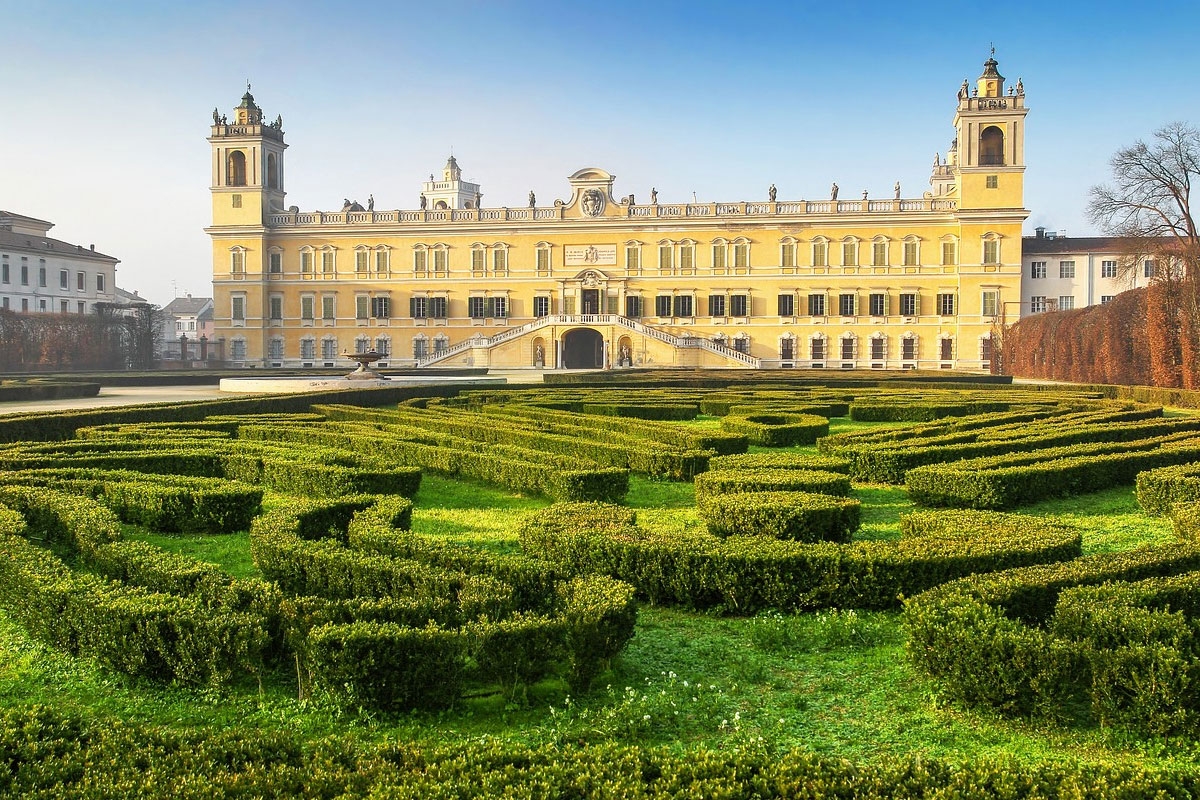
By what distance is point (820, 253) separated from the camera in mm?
57281

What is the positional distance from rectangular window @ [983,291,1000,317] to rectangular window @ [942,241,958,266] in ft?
8.33

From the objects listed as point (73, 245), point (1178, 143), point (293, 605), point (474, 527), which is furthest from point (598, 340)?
point (293, 605)

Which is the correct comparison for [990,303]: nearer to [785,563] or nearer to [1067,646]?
[785,563]

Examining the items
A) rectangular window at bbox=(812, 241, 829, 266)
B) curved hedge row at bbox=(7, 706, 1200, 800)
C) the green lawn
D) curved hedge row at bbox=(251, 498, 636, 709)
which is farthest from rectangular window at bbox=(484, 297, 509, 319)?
curved hedge row at bbox=(7, 706, 1200, 800)

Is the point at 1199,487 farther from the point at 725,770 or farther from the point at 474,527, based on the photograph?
the point at 725,770

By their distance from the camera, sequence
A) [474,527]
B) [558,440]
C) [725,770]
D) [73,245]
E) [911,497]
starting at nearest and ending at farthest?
[725,770] → [474,527] → [911,497] → [558,440] → [73,245]

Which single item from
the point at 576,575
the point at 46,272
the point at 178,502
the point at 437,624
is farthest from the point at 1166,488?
the point at 46,272

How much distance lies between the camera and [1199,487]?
9.71m

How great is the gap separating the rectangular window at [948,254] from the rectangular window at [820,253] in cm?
632

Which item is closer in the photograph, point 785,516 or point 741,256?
point 785,516

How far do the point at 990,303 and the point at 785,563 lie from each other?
5256 centimetres

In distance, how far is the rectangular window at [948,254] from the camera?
5594cm

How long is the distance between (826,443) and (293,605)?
9.42 meters

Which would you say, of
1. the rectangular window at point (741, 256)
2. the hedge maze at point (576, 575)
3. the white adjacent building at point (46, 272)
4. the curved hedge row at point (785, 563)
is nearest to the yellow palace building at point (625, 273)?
the rectangular window at point (741, 256)
